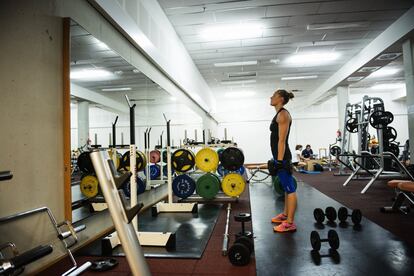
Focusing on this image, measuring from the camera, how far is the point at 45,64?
1.98 m

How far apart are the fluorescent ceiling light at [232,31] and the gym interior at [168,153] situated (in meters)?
0.04

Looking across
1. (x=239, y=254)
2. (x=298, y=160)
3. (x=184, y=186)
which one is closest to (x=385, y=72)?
(x=298, y=160)

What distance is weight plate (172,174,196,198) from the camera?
3.80 meters

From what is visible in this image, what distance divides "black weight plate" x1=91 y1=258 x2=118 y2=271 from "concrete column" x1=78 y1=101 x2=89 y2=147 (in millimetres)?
1120

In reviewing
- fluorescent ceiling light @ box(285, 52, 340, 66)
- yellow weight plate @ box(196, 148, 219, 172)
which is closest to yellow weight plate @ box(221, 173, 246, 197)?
yellow weight plate @ box(196, 148, 219, 172)

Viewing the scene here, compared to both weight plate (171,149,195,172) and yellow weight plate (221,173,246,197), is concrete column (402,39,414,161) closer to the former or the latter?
yellow weight plate (221,173,246,197)

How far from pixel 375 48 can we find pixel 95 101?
569cm

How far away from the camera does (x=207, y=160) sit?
3883 millimetres

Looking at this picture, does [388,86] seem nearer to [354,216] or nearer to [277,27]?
[277,27]

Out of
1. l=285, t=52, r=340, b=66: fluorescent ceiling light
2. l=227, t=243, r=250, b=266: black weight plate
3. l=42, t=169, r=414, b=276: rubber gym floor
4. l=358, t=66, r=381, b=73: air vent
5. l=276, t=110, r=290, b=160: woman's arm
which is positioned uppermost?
l=285, t=52, r=340, b=66: fluorescent ceiling light

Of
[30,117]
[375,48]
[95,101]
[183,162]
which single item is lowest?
[183,162]

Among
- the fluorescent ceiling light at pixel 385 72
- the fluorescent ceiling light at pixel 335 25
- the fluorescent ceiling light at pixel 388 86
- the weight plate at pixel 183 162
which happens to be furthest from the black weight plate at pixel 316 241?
the fluorescent ceiling light at pixel 388 86

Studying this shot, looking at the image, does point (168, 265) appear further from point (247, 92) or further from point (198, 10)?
point (247, 92)

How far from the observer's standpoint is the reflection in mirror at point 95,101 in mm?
2461
